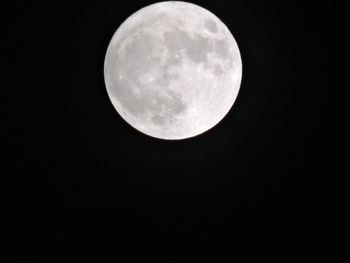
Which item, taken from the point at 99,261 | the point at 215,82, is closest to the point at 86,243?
the point at 99,261

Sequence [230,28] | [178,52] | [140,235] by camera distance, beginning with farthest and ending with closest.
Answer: [140,235], [230,28], [178,52]

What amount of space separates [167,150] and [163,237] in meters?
0.94

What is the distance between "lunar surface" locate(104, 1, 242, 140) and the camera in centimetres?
250

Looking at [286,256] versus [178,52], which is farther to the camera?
[286,256]

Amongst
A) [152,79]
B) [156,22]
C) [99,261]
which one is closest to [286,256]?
[99,261]

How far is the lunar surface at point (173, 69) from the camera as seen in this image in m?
2.50

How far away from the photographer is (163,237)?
3486 mm

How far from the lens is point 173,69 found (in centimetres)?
248

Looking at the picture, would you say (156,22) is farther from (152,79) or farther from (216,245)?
(216,245)

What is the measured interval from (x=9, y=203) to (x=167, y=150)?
5.14ft

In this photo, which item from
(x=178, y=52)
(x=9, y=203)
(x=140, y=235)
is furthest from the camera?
(x=140, y=235)

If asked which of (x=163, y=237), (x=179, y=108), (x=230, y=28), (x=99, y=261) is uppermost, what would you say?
(x=230, y=28)

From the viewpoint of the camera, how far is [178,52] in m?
2.48

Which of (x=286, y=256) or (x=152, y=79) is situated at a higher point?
(x=152, y=79)
